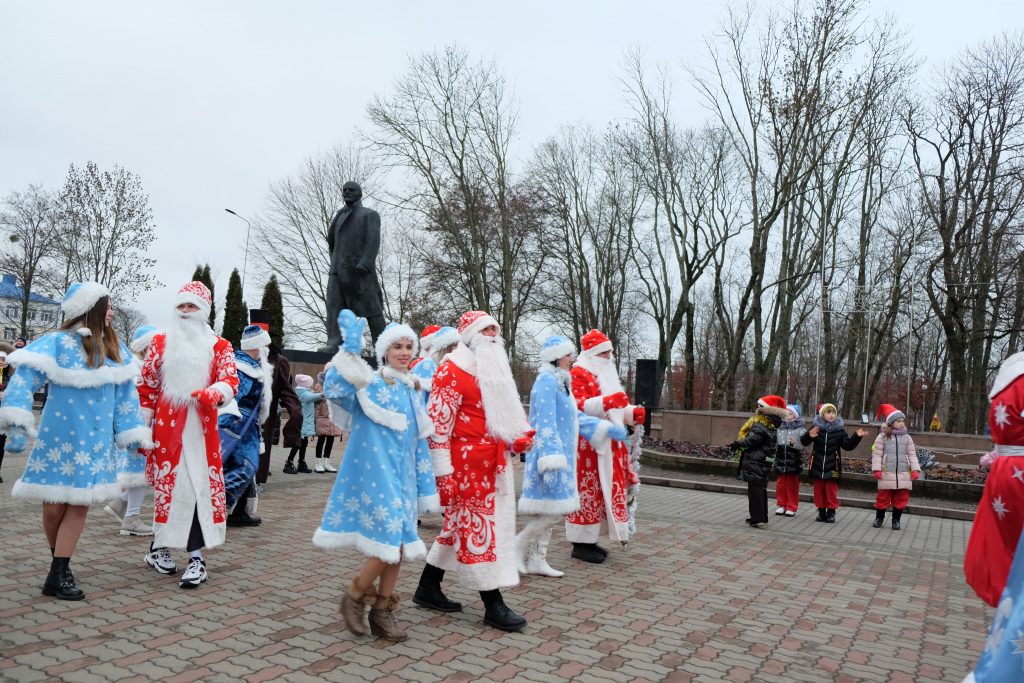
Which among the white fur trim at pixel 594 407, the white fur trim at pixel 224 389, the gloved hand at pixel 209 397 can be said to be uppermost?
the white fur trim at pixel 594 407

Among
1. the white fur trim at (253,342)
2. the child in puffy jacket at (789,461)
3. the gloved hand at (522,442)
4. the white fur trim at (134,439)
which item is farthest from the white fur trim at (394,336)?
the child in puffy jacket at (789,461)

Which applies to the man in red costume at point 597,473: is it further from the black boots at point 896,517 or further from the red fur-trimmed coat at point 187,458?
the black boots at point 896,517

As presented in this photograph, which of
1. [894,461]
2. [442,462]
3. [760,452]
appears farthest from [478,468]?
[894,461]

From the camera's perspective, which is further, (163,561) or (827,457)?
(827,457)

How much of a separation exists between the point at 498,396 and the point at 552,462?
1004 millimetres

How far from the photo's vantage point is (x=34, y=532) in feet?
23.3

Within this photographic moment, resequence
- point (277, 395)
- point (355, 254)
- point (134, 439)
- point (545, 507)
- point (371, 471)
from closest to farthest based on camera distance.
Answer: point (371, 471) < point (134, 439) < point (545, 507) < point (277, 395) < point (355, 254)

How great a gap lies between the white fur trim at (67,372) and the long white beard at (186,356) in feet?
0.92

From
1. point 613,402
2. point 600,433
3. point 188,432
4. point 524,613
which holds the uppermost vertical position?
point 613,402

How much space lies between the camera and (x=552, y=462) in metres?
5.91

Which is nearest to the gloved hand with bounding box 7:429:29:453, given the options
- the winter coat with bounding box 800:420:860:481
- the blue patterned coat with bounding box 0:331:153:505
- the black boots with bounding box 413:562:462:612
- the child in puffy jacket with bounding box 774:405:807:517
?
the blue patterned coat with bounding box 0:331:153:505

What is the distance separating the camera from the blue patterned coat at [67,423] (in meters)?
5.01

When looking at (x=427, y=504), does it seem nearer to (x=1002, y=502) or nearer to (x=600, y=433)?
(x=600, y=433)

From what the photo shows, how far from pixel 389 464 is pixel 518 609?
165 centimetres
